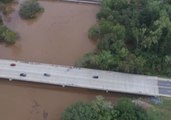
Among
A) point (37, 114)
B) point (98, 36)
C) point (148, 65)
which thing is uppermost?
point (98, 36)

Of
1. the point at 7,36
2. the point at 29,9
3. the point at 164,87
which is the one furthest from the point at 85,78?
the point at 29,9

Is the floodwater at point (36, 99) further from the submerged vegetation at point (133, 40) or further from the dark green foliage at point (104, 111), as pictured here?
the submerged vegetation at point (133, 40)

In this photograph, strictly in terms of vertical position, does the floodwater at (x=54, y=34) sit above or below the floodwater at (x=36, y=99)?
above

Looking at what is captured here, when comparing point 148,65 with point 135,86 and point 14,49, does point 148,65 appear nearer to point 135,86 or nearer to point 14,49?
point 135,86

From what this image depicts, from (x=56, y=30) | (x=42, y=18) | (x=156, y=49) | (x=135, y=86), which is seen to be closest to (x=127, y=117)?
(x=135, y=86)

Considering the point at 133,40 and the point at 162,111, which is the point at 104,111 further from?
the point at 133,40

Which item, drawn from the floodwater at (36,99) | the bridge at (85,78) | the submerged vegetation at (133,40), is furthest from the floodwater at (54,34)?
the floodwater at (36,99)

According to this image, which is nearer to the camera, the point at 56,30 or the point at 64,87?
the point at 64,87
